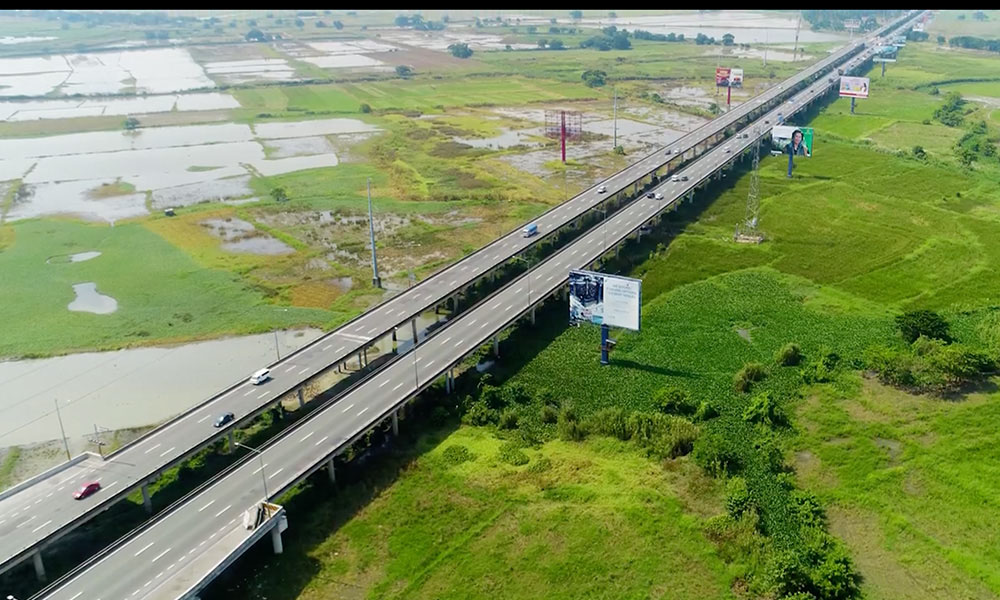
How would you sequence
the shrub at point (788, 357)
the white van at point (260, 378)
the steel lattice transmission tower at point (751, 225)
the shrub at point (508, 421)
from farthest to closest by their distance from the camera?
the steel lattice transmission tower at point (751, 225)
the shrub at point (788, 357)
the white van at point (260, 378)
the shrub at point (508, 421)

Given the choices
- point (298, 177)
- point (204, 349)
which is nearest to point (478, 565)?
point (204, 349)

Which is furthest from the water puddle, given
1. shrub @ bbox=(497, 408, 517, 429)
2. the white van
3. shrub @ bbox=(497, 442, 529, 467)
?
shrub @ bbox=(497, 442, 529, 467)

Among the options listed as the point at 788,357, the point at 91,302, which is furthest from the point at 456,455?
the point at 91,302

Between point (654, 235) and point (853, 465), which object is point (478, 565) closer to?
point (853, 465)

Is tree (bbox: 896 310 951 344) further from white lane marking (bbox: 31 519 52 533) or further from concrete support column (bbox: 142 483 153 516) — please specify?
white lane marking (bbox: 31 519 52 533)

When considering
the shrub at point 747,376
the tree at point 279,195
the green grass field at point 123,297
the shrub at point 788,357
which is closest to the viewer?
the shrub at point 747,376

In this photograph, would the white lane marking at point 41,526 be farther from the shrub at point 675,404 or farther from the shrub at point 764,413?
the shrub at point 764,413

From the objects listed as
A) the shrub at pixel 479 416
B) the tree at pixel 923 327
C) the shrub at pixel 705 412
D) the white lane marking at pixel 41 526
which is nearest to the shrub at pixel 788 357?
the shrub at pixel 705 412
